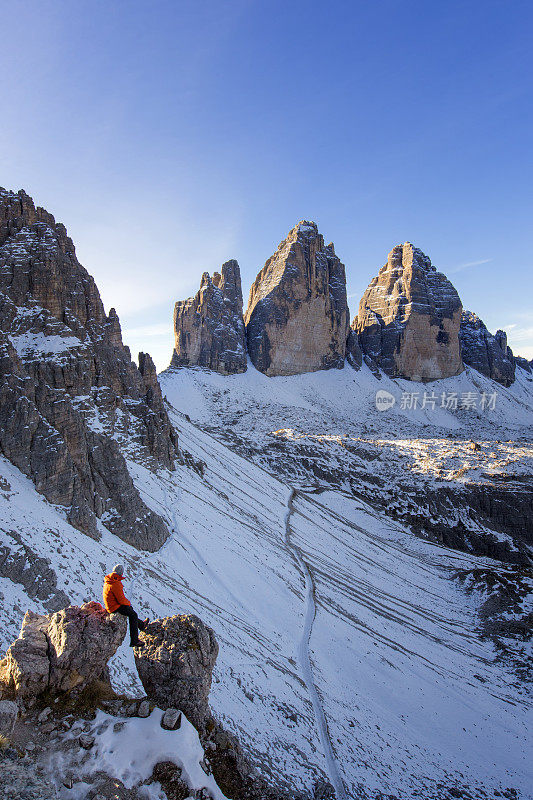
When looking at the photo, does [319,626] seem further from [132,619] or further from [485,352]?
[485,352]

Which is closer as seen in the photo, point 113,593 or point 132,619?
point 113,593

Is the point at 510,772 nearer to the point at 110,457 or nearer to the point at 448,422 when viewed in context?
the point at 110,457

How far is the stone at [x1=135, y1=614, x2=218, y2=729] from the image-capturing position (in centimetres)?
876

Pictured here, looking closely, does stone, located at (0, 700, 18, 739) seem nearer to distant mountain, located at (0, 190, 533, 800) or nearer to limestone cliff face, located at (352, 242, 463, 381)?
distant mountain, located at (0, 190, 533, 800)

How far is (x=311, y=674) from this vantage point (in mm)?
21578

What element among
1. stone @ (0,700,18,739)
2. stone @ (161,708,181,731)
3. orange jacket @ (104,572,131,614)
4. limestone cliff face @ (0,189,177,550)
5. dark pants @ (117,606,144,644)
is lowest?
stone @ (161,708,181,731)

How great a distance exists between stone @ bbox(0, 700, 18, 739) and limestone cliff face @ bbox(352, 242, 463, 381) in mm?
130599

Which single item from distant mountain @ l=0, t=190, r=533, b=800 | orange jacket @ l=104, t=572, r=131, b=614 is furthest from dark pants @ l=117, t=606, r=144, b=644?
distant mountain @ l=0, t=190, r=533, b=800

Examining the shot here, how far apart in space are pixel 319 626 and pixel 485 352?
14120cm

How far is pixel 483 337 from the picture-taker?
14675cm

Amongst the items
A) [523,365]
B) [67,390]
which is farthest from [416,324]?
[67,390]

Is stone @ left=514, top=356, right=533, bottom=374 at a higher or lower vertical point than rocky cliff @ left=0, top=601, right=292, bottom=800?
higher

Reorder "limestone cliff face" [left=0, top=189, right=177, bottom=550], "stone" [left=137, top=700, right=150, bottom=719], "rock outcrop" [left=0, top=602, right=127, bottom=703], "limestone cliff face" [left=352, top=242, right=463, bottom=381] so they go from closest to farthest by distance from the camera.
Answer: "rock outcrop" [left=0, top=602, right=127, bottom=703] → "stone" [left=137, top=700, right=150, bottom=719] → "limestone cliff face" [left=0, top=189, right=177, bottom=550] → "limestone cliff face" [left=352, top=242, right=463, bottom=381]

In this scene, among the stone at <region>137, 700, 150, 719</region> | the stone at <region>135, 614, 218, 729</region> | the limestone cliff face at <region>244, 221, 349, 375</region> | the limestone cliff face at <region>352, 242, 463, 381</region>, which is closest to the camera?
the stone at <region>137, 700, 150, 719</region>
